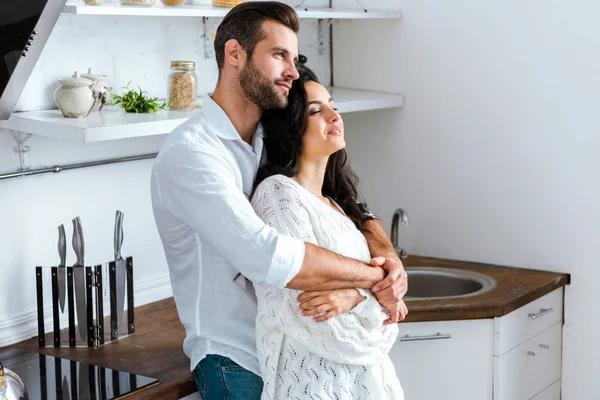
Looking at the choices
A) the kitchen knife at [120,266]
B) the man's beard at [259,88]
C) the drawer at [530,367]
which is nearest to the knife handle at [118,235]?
the kitchen knife at [120,266]

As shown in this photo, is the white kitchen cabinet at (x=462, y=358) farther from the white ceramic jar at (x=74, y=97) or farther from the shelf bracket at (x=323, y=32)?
the shelf bracket at (x=323, y=32)

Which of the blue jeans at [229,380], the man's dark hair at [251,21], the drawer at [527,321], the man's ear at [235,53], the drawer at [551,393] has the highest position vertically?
the man's dark hair at [251,21]

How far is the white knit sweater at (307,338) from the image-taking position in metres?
1.98

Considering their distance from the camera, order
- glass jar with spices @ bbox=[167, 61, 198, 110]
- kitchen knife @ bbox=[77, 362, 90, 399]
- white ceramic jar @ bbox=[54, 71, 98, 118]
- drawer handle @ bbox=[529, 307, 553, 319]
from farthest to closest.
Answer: drawer handle @ bbox=[529, 307, 553, 319], glass jar with spices @ bbox=[167, 61, 198, 110], white ceramic jar @ bbox=[54, 71, 98, 118], kitchen knife @ bbox=[77, 362, 90, 399]

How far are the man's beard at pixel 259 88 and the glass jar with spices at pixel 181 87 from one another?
1.73ft

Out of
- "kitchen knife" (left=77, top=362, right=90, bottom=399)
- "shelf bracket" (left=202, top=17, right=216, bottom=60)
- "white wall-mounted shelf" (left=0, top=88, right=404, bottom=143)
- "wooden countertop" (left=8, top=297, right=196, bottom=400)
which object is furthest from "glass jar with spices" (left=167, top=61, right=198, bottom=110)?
"kitchen knife" (left=77, top=362, right=90, bottom=399)

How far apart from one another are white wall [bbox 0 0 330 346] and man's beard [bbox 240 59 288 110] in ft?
2.36

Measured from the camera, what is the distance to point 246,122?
2.08m

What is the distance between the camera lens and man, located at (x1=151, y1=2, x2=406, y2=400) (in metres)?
1.90

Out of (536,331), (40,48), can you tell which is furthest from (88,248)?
(536,331)

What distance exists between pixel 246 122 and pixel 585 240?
135cm

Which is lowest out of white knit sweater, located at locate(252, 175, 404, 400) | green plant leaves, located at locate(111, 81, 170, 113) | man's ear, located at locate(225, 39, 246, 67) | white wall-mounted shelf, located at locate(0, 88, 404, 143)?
white knit sweater, located at locate(252, 175, 404, 400)

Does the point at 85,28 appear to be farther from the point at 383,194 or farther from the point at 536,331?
the point at 536,331

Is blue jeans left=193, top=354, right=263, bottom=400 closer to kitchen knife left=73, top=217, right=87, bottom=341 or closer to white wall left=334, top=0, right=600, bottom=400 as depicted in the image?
kitchen knife left=73, top=217, right=87, bottom=341
